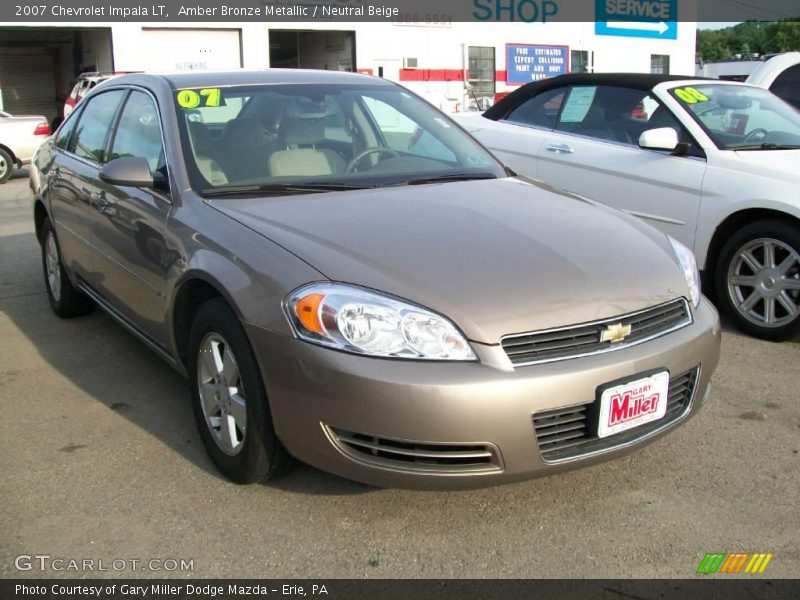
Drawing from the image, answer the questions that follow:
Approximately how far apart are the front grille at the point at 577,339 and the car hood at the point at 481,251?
29 mm

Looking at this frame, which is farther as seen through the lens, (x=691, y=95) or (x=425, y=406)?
(x=691, y=95)

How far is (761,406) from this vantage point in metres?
3.98

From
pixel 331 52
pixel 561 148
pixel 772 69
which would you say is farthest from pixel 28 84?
pixel 561 148

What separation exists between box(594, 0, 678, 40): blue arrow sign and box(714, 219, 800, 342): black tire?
82.1ft

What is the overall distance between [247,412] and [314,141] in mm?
1480

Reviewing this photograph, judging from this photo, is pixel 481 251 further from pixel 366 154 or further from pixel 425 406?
pixel 366 154

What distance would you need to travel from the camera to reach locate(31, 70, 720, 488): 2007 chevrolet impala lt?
2.61m

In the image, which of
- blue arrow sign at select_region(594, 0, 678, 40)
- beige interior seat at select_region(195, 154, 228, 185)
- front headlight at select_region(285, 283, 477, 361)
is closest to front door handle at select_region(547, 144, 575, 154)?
beige interior seat at select_region(195, 154, 228, 185)

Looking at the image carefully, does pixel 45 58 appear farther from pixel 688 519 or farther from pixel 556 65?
pixel 688 519

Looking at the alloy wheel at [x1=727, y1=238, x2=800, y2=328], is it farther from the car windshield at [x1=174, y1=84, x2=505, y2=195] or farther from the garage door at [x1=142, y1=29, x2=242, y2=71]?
the garage door at [x1=142, y1=29, x2=242, y2=71]

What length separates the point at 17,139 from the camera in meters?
13.7

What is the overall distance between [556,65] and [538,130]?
22048mm

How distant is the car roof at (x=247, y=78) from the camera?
401 centimetres

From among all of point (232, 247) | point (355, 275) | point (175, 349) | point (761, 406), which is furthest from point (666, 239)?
point (175, 349)
